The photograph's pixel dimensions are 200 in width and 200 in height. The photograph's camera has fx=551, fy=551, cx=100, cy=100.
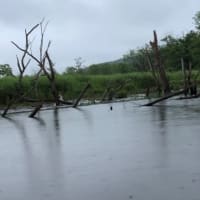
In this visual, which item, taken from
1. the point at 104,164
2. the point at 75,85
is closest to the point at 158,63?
the point at 75,85

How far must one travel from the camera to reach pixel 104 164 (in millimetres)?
7918

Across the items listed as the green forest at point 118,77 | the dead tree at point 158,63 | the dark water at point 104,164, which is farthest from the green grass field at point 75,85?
the dark water at point 104,164

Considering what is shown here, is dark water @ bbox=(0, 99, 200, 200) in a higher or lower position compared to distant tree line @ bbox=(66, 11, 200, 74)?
lower

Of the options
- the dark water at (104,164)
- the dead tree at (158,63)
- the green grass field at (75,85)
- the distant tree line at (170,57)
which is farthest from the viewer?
the distant tree line at (170,57)

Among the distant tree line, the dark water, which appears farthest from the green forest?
the dark water

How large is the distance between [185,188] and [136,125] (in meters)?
8.20

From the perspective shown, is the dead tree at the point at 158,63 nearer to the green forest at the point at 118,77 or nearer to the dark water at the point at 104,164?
the green forest at the point at 118,77

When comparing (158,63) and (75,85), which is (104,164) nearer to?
(158,63)

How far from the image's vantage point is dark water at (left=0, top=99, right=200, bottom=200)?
6.14 m

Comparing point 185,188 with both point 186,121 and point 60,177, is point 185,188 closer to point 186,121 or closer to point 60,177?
point 60,177

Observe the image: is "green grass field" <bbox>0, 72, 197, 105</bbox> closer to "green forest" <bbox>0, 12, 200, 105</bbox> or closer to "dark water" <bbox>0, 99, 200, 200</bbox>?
"green forest" <bbox>0, 12, 200, 105</bbox>

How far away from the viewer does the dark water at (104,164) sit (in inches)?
242

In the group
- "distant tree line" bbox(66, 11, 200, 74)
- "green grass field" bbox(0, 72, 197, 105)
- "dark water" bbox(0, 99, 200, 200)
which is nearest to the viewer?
"dark water" bbox(0, 99, 200, 200)

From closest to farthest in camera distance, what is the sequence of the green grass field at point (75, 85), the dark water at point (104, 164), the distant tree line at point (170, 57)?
1. the dark water at point (104, 164)
2. the green grass field at point (75, 85)
3. the distant tree line at point (170, 57)
